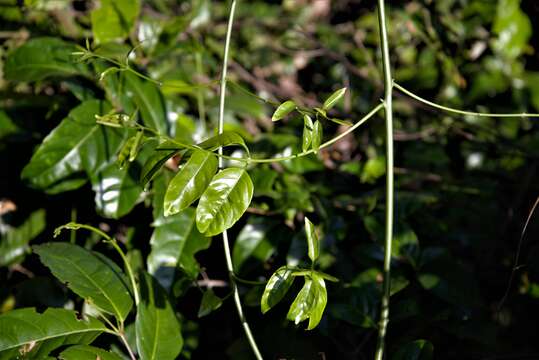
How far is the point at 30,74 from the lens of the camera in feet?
4.72

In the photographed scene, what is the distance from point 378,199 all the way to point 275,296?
0.68 metres

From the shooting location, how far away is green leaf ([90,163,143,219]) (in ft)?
4.41

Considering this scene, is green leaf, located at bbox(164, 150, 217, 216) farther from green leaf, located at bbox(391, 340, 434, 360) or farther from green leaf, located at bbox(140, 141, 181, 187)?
green leaf, located at bbox(391, 340, 434, 360)

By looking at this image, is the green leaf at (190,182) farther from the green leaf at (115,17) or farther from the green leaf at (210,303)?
the green leaf at (115,17)

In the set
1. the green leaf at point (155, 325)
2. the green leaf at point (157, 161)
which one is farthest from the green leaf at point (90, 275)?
the green leaf at point (157, 161)

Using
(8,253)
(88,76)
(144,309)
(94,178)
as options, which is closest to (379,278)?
(144,309)

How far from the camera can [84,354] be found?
96 centimetres

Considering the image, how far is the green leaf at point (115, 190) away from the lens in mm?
1344

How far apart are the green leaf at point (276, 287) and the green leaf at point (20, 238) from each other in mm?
935

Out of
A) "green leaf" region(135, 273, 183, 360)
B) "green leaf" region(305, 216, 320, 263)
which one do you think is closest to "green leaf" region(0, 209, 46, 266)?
"green leaf" region(135, 273, 183, 360)

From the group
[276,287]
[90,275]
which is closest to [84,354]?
[90,275]

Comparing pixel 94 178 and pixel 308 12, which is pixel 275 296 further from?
pixel 308 12

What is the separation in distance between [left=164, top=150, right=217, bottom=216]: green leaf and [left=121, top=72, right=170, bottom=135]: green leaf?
1.84 feet

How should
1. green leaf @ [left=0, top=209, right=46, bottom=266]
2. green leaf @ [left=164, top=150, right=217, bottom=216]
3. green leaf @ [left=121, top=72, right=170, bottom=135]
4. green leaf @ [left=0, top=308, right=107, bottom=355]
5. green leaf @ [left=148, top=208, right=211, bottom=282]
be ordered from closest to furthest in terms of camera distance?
green leaf @ [left=164, top=150, right=217, bottom=216], green leaf @ [left=0, top=308, right=107, bottom=355], green leaf @ [left=148, top=208, right=211, bottom=282], green leaf @ [left=121, top=72, right=170, bottom=135], green leaf @ [left=0, top=209, right=46, bottom=266]
